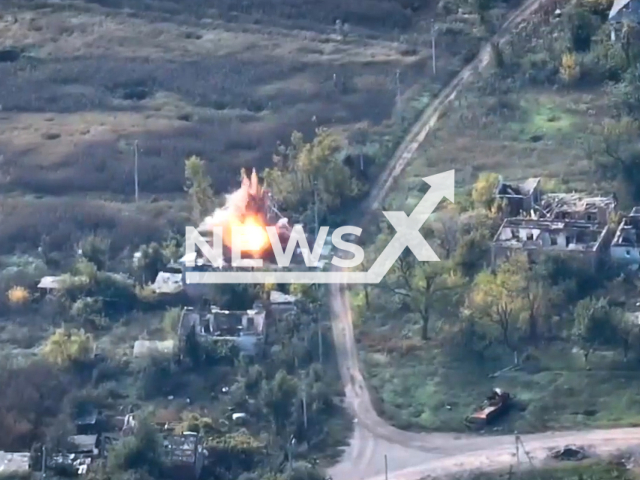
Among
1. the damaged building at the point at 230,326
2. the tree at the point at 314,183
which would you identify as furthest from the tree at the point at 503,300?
the tree at the point at 314,183

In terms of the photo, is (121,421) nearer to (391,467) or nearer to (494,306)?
(391,467)

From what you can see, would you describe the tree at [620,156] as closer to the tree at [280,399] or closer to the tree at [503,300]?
the tree at [503,300]

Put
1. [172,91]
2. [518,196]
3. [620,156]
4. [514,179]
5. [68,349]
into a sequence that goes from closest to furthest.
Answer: [68,349] < [518,196] < [620,156] < [514,179] < [172,91]

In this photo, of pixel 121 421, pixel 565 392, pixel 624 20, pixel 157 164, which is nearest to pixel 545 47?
pixel 624 20

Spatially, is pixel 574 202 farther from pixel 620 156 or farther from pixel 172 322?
pixel 172 322

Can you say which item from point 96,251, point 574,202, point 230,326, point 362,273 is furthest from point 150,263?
point 574,202

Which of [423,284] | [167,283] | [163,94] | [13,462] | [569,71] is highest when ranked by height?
[569,71]
